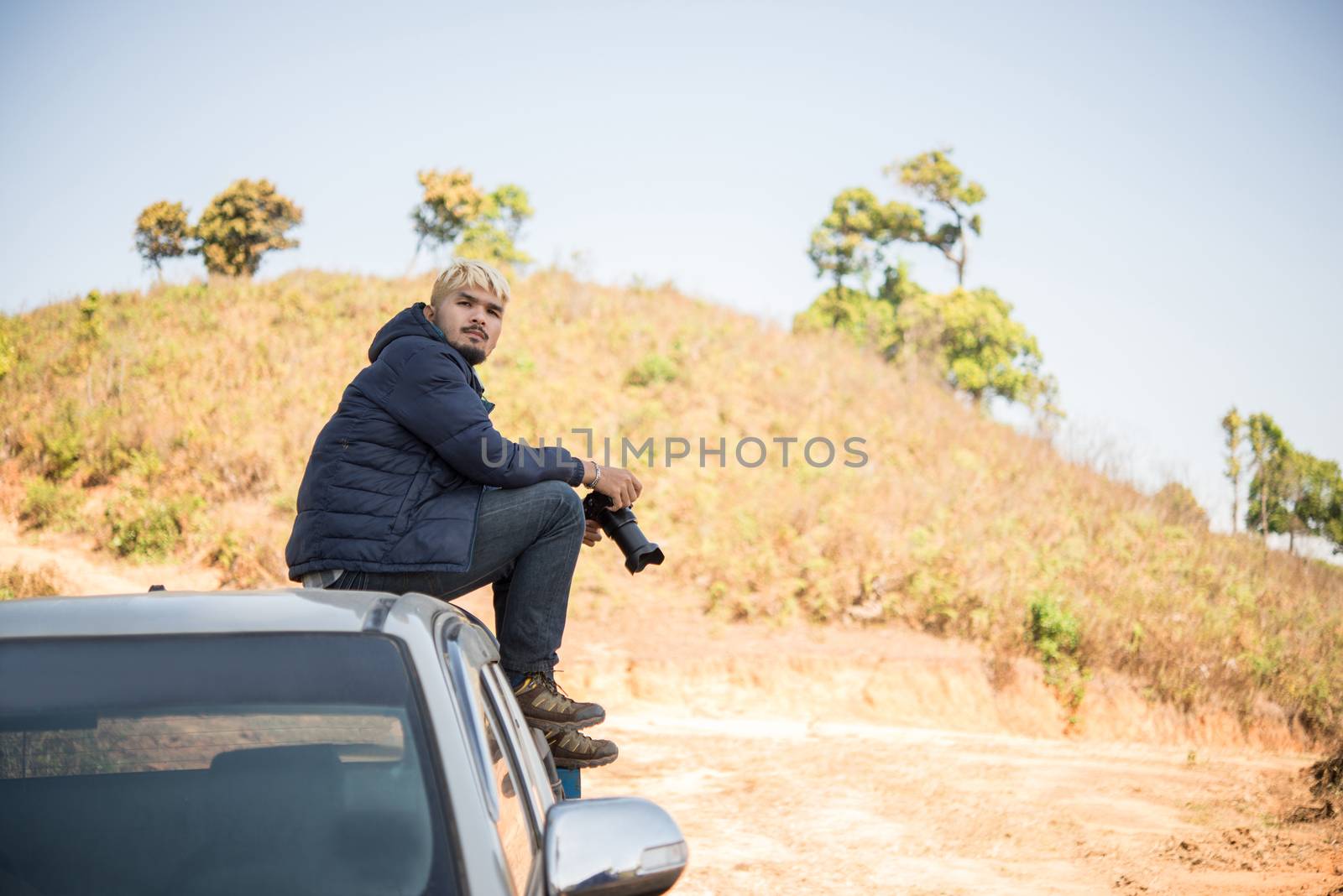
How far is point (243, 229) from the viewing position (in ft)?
120

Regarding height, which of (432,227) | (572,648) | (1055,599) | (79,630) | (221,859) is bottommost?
(572,648)

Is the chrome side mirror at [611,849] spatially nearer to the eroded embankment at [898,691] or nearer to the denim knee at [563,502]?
the denim knee at [563,502]

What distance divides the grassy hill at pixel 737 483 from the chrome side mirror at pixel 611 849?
1042cm

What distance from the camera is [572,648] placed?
37.8 feet

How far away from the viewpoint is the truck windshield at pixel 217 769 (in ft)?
4.84

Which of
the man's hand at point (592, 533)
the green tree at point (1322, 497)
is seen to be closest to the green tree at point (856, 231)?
the green tree at point (1322, 497)

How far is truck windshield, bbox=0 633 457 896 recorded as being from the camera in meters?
1.47

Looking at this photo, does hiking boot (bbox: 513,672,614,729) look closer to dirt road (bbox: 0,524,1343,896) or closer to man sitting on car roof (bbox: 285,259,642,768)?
man sitting on car roof (bbox: 285,259,642,768)

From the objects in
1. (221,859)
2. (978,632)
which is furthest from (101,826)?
(978,632)

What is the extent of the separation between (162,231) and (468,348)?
40.4 metres

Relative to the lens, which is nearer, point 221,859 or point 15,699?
point 221,859

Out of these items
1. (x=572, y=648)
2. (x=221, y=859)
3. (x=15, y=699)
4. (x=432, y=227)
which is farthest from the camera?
(x=432, y=227)

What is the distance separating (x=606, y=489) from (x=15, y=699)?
1882 mm

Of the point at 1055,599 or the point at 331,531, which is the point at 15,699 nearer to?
the point at 331,531
